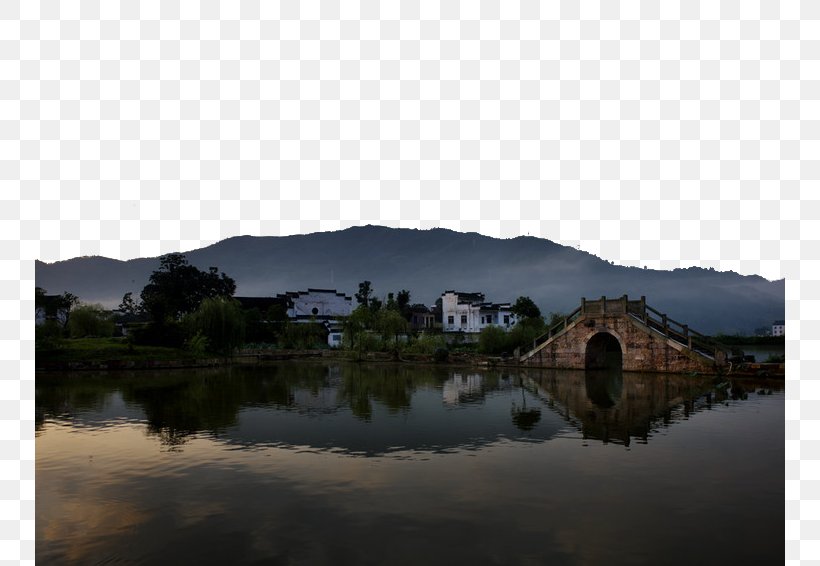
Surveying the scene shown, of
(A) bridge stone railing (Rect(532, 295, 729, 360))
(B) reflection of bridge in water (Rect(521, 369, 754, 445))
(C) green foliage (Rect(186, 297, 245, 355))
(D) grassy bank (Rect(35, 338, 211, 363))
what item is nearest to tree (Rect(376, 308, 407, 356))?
(C) green foliage (Rect(186, 297, 245, 355))

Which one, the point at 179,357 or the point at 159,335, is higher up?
the point at 159,335

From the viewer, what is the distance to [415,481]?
1337 cm

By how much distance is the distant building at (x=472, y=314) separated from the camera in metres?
88.8

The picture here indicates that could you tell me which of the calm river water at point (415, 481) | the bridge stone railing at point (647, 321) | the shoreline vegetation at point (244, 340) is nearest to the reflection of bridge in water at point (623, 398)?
the calm river water at point (415, 481)

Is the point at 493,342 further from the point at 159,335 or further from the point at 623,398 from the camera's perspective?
the point at 159,335

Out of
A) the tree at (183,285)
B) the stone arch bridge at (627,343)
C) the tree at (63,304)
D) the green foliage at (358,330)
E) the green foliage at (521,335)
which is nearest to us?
the stone arch bridge at (627,343)

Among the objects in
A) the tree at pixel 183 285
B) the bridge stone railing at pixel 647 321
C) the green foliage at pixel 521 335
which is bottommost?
the green foliage at pixel 521 335

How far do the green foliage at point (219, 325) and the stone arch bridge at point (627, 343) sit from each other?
24.7m

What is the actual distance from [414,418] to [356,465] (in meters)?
7.39

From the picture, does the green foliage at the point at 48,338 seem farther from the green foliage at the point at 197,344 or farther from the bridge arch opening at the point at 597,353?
the bridge arch opening at the point at 597,353

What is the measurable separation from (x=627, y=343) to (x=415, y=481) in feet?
91.8

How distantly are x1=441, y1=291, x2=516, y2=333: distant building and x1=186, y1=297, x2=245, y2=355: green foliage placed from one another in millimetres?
44210

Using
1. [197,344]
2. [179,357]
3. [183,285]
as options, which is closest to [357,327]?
[197,344]

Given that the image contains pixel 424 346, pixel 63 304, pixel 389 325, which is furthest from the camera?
pixel 63 304
